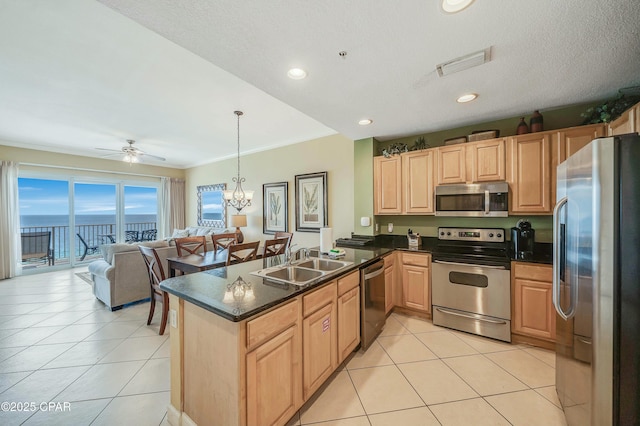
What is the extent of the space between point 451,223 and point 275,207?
3407mm

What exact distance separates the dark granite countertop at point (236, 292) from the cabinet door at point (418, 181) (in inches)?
63.5

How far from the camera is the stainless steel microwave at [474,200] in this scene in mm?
2627

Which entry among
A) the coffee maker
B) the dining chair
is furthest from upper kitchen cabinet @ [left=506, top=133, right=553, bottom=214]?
the dining chair

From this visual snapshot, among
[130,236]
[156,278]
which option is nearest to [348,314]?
[156,278]

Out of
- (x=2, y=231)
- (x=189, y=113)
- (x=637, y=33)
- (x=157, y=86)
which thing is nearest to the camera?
(x=637, y=33)

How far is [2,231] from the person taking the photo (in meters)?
4.72

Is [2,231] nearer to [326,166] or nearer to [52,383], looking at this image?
[52,383]

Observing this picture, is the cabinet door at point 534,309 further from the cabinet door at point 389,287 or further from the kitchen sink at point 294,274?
the kitchen sink at point 294,274

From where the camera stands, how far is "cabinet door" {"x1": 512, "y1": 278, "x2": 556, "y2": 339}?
2.26 metres

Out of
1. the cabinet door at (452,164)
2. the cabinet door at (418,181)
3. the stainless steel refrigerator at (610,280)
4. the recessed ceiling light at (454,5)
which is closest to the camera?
the stainless steel refrigerator at (610,280)

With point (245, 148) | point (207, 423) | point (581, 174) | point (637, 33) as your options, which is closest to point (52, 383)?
point (207, 423)

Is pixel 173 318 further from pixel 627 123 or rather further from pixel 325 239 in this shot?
pixel 627 123

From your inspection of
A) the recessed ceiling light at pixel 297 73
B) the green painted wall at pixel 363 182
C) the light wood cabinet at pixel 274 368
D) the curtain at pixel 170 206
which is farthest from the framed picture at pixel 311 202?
the curtain at pixel 170 206

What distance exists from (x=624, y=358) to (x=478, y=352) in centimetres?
152
